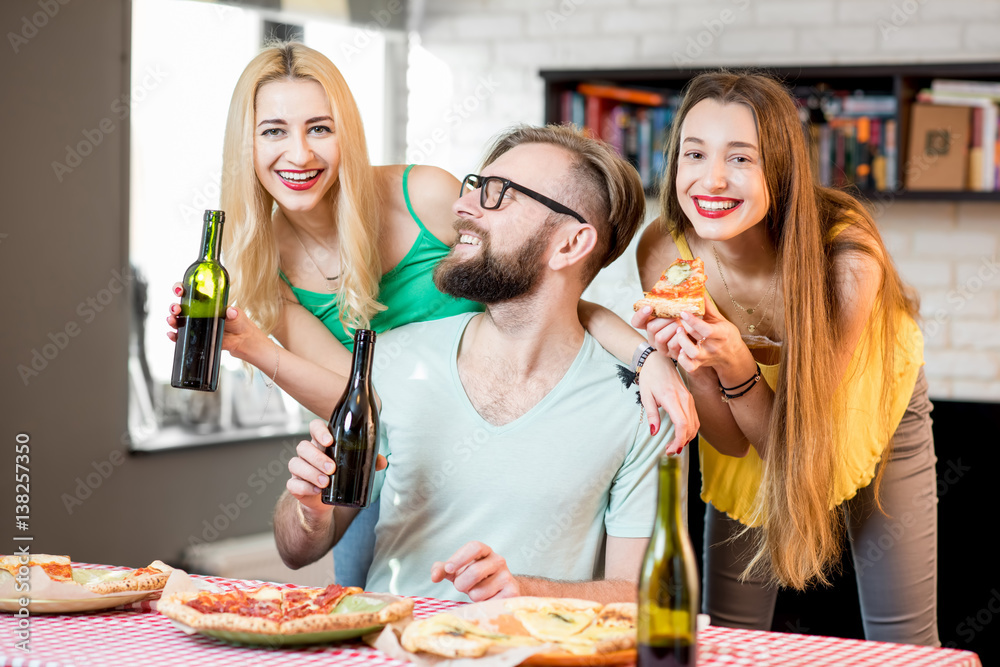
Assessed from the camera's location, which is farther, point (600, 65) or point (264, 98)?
point (600, 65)

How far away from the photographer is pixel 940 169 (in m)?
3.71

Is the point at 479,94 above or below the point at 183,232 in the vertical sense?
above

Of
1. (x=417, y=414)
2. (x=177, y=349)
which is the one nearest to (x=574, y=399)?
(x=417, y=414)

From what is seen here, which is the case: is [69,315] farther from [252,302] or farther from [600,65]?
[600,65]

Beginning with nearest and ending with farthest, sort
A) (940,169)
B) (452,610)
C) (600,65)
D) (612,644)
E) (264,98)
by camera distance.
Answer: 1. (612,644)
2. (452,610)
3. (264,98)
4. (940,169)
5. (600,65)

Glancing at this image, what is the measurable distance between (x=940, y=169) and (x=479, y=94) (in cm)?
194

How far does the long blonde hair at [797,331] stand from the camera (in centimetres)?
194

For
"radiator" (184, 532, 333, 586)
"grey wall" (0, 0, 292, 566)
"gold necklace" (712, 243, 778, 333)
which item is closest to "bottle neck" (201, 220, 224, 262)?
"gold necklace" (712, 243, 778, 333)

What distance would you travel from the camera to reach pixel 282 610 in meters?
1.28

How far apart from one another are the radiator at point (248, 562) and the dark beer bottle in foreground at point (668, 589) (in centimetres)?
286

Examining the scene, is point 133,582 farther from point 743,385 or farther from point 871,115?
point 871,115

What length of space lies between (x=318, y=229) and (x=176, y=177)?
1891 millimetres

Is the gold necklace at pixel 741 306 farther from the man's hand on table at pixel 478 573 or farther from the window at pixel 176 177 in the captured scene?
the window at pixel 176 177

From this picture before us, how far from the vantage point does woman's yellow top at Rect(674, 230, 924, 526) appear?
213 centimetres
